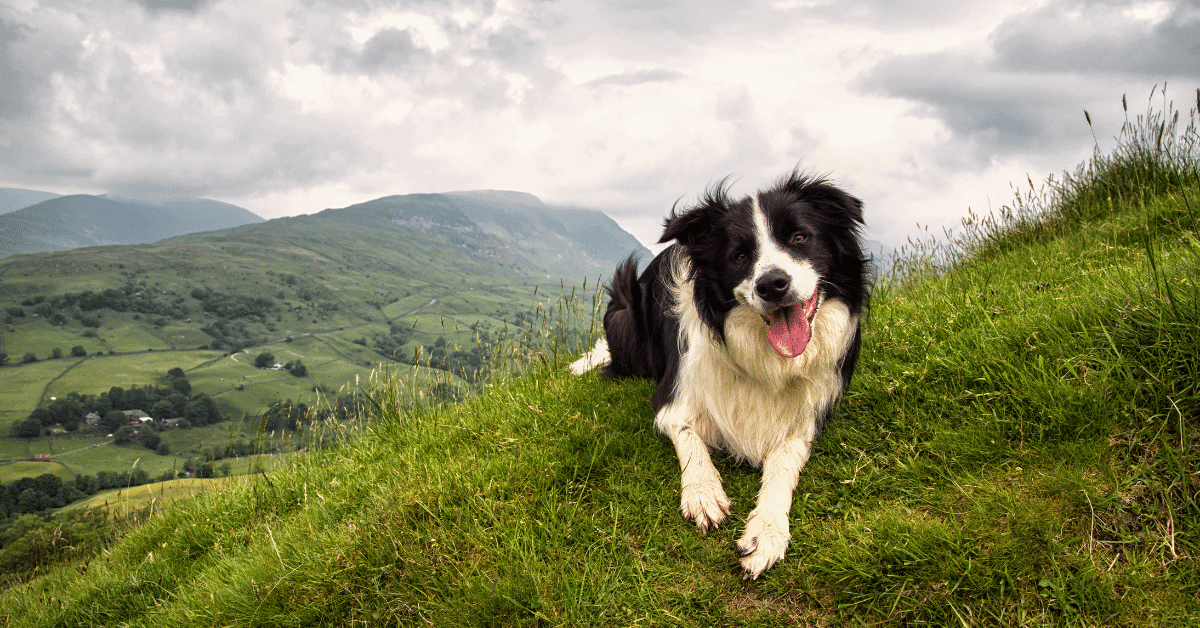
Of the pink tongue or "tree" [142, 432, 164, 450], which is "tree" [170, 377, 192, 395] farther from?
the pink tongue

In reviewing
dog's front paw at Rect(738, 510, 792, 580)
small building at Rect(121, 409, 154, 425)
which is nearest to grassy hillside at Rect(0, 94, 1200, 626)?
dog's front paw at Rect(738, 510, 792, 580)

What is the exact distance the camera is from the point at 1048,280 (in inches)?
184

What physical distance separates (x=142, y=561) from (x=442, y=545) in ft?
10.9

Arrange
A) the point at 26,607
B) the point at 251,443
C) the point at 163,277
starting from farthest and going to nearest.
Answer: the point at 163,277, the point at 251,443, the point at 26,607

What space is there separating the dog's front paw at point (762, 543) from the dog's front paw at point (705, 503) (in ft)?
0.68

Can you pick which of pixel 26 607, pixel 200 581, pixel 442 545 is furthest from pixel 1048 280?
pixel 26 607

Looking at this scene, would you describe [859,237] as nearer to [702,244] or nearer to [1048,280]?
[702,244]

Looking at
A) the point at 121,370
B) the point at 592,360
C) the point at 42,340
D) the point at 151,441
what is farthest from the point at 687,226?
the point at 42,340

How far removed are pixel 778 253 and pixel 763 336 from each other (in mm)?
510

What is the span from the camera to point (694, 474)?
11.4ft

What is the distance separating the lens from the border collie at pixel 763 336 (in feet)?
10.7

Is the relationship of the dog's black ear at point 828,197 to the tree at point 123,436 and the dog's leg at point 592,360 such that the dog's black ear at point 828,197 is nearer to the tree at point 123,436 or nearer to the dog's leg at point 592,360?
the dog's leg at point 592,360

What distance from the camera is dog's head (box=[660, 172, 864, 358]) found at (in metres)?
3.20

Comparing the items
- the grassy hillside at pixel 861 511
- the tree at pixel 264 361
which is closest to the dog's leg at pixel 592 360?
the grassy hillside at pixel 861 511
